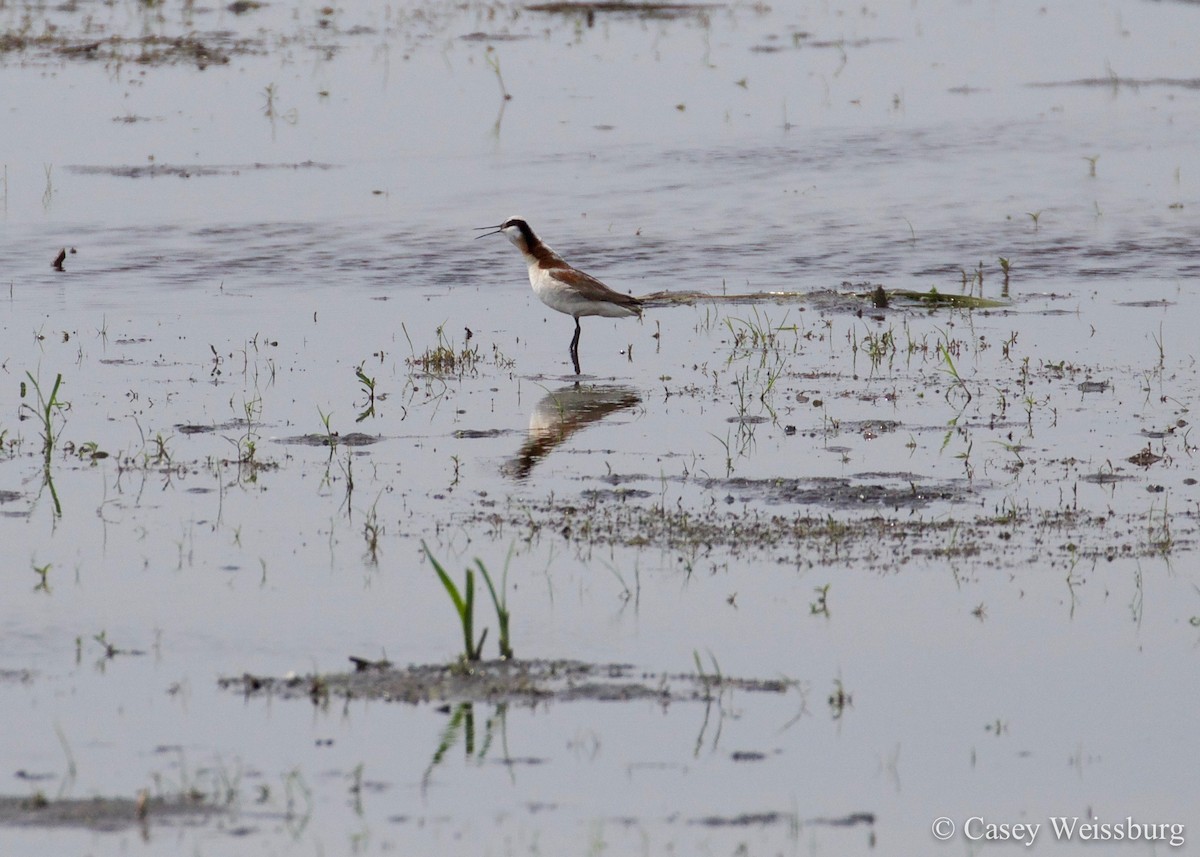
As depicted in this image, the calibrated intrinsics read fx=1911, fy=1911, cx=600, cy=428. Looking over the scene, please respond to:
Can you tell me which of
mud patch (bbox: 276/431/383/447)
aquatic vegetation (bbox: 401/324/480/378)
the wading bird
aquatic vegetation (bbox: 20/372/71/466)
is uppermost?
the wading bird

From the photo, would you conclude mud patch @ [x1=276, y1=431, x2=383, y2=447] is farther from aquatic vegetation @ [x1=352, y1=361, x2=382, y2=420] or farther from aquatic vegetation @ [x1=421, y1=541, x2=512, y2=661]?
aquatic vegetation @ [x1=421, y1=541, x2=512, y2=661]

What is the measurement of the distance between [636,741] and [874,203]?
1420 cm

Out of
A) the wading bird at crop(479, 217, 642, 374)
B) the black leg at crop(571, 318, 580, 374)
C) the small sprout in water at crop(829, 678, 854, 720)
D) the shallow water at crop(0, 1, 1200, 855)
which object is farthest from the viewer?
the wading bird at crop(479, 217, 642, 374)

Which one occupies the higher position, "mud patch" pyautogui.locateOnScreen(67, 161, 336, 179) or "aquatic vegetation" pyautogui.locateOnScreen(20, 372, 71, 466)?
"mud patch" pyautogui.locateOnScreen(67, 161, 336, 179)

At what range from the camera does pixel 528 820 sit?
606cm

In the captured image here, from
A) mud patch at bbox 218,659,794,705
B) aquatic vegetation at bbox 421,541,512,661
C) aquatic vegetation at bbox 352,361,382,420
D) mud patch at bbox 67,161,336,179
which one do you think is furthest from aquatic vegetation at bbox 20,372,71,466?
mud patch at bbox 67,161,336,179

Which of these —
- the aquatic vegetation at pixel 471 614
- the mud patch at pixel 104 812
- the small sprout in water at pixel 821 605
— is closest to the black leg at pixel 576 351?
the small sprout in water at pixel 821 605

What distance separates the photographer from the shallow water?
643 centimetres

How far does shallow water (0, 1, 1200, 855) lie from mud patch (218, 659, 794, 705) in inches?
4.6

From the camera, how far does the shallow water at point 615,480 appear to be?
21.1 ft

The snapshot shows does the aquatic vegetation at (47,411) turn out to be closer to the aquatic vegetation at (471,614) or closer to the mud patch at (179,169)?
the aquatic vegetation at (471,614)

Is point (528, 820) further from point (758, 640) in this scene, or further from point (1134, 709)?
point (1134, 709)

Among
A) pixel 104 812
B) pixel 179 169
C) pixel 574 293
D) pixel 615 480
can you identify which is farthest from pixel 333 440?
pixel 179 169

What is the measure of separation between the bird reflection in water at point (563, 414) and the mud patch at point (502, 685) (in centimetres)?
294
